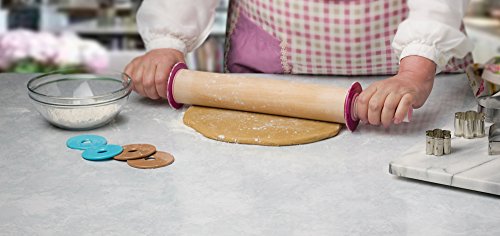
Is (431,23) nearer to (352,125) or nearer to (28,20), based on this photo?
(352,125)

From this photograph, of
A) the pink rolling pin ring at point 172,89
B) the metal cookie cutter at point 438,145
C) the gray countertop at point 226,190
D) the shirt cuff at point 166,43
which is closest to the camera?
the gray countertop at point 226,190

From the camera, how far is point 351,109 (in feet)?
3.78

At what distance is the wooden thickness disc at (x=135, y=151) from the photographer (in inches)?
41.6

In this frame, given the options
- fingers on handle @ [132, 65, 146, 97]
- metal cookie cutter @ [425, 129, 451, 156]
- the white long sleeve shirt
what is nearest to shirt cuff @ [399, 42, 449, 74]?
the white long sleeve shirt

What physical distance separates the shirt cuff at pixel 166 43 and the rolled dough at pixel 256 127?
22 centimetres

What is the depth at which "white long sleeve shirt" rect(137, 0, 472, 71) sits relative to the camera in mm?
1297

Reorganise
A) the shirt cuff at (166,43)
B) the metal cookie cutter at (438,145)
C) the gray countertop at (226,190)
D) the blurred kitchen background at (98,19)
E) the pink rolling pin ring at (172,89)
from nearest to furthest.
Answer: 1. the gray countertop at (226,190)
2. the metal cookie cutter at (438,145)
3. the pink rolling pin ring at (172,89)
4. the shirt cuff at (166,43)
5. the blurred kitchen background at (98,19)


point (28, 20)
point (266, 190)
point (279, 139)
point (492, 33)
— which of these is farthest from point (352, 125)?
point (28, 20)

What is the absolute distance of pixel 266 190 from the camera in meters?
0.95

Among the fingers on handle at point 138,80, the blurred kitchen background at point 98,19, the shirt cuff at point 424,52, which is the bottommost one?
the blurred kitchen background at point 98,19

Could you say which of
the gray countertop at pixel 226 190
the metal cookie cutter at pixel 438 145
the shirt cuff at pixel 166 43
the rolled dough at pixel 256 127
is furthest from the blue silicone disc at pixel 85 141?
the metal cookie cutter at pixel 438 145

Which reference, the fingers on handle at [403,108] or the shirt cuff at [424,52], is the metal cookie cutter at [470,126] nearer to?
the fingers on handle at [403,108]

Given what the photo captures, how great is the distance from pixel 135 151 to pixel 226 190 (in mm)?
179

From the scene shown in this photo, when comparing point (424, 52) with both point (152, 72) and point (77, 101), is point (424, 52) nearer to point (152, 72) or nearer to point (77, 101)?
point (152, 72)
